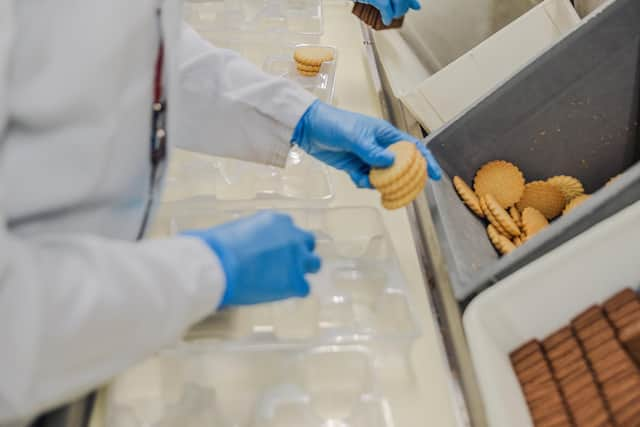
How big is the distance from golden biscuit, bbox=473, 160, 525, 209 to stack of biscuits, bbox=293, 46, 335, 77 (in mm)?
565

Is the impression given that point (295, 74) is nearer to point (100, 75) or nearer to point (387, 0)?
point (387, 0)

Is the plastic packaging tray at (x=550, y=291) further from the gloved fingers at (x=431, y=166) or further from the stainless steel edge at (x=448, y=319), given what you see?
the gloved fingers at (x=431, y=166)

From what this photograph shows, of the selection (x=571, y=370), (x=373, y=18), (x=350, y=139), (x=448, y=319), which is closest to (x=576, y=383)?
(x=571, y=370)

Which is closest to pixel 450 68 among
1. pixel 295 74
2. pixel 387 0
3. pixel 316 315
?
pixel 387 0

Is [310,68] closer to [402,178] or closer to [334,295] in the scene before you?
[402,178]

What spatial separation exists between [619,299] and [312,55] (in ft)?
3.36

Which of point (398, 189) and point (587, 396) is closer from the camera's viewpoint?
point (587, 396)

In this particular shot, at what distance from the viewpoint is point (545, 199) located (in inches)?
47.1

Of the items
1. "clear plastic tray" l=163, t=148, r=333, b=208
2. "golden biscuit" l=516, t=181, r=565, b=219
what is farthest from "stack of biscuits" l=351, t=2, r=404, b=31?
"golden biscuit" l=516, t=181, r=565, b=219

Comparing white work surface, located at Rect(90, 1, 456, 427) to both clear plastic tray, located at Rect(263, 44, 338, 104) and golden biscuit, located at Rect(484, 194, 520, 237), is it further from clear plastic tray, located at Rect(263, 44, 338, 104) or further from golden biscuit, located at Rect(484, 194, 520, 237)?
golden biscuit, located at Rect(484, 194, 520, 237)

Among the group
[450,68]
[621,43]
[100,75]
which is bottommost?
[100,75]

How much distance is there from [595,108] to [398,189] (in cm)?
57

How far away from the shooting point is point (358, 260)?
1.01 metres

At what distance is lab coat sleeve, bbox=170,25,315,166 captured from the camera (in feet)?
3.24
